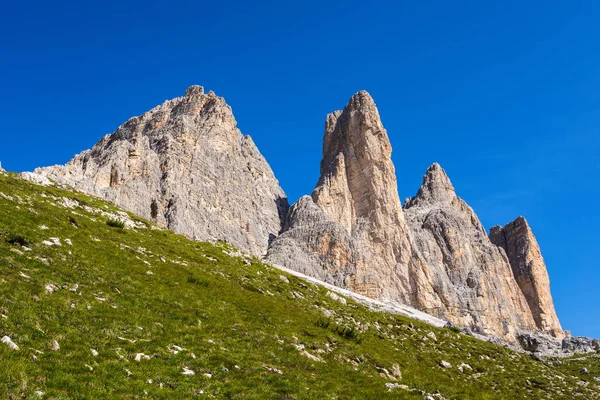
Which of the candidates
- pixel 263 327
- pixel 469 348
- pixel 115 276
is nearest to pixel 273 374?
pixel 263 327

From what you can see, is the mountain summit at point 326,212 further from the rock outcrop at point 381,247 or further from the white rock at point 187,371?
the white rock at point 187,371

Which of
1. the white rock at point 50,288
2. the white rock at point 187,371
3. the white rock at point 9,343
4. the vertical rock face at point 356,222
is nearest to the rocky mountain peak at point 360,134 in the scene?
the vertical rock face at point 356,222

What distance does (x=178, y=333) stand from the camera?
774 inches

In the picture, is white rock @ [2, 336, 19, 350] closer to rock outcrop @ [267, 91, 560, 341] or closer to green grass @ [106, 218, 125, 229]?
green grass @ [106, 218, 125, 229]

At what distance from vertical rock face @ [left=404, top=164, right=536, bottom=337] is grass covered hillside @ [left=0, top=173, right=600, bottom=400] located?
124m

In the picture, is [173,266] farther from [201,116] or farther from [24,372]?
[201,116]

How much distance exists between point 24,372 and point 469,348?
32664 mm

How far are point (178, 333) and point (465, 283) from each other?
173 metres

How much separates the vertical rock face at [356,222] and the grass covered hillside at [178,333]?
320 ft

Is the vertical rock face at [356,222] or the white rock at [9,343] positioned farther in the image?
the vertical rock face at [356,222]

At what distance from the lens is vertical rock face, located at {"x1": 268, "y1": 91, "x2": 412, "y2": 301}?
142 m

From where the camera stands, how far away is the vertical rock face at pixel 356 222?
142 meters

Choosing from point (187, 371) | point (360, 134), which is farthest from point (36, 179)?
point (360, 134)

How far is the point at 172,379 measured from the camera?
1534cm
